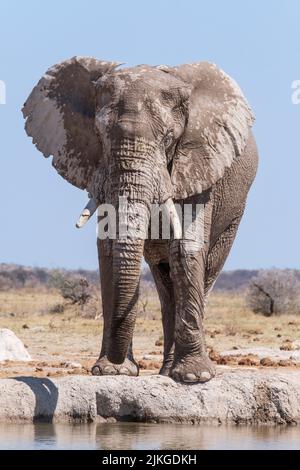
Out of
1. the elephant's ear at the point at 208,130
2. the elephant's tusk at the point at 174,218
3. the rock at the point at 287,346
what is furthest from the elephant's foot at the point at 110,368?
the rock at the point at 287,346

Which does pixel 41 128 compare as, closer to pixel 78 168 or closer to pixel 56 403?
pixel 78 168

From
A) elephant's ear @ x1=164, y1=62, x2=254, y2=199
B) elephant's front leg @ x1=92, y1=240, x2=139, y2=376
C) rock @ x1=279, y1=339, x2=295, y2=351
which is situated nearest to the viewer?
elephant's front leg @ x1=92, y1=240, x2=139, y2=376

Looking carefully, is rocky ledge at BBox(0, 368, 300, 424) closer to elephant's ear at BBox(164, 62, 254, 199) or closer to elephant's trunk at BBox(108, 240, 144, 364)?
elephant's trunk at BBox(108, 240, 144, 364)

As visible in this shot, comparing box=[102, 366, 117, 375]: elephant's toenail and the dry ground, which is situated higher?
the dry ground

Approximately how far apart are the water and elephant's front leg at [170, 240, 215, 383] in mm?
730

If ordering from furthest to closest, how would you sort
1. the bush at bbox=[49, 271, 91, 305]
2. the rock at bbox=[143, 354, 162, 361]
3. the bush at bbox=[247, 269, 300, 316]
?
the bush at bbox=[49, 271, 91, 305] → the bush at bbox=[247, 269, 300, 316] → the rock at bbox=[143, 354, 162, 361]

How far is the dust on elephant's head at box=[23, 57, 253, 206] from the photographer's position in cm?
1190

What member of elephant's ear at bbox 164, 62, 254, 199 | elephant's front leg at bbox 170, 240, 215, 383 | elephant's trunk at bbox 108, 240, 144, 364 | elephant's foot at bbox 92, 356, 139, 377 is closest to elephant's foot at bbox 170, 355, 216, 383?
elephant's front leg at bbox 170, 240, 215, 383

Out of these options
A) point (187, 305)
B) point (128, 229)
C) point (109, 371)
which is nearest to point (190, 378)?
point (187, 305)

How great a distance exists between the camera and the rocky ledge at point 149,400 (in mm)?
11930

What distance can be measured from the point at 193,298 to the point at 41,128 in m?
2.40

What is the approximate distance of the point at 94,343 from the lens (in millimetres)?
21578
